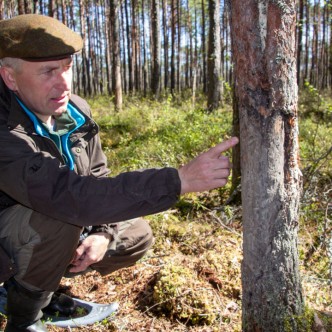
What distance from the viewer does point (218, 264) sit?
2.52 m

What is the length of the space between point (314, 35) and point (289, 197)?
1212 inches

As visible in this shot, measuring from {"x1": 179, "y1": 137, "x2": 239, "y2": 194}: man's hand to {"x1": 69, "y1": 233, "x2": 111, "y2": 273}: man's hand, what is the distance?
88 cm

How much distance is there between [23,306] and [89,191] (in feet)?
2.97

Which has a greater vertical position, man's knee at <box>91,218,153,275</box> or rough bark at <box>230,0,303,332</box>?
rough bark at <box>230,0,303,332</box>

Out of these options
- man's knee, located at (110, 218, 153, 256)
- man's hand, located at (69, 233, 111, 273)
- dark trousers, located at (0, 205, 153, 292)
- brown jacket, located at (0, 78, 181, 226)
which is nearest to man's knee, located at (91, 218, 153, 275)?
man's knee, located at (110, 218, 153, 256)

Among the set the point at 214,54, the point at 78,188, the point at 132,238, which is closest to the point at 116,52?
the point at 214,54

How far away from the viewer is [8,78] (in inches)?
74.6

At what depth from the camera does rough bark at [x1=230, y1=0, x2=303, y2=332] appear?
4.83 ft

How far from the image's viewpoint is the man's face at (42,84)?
1.84 m

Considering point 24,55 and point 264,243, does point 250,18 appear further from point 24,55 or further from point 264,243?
point 24,55

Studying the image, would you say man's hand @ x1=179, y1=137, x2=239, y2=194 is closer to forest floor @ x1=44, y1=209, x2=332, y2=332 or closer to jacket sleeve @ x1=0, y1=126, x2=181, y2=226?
jacket sleeve @ x1=0, y1=126, x2=181, y2=226

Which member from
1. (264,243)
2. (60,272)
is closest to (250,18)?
(264,243)

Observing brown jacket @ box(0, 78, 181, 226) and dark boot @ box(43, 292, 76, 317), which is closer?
brown jacket @ box(0, 78, 181, 226)

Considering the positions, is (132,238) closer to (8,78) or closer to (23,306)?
(23,306)
